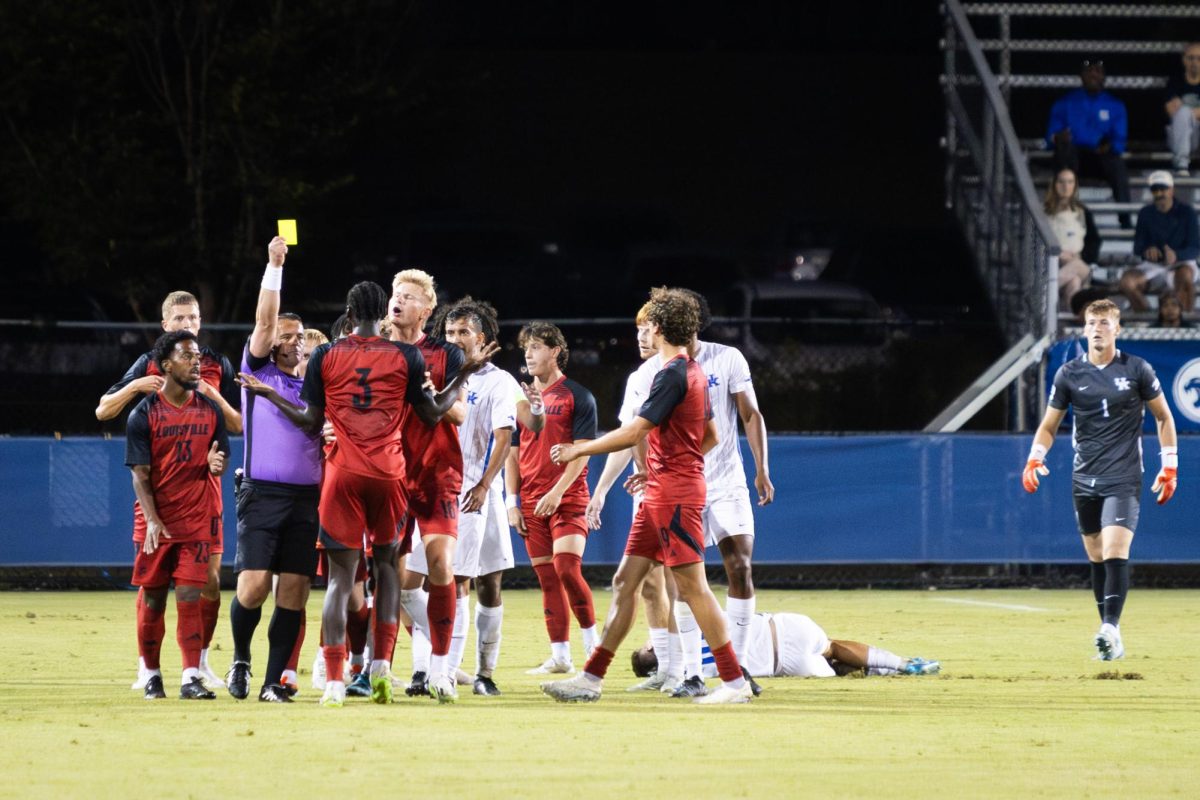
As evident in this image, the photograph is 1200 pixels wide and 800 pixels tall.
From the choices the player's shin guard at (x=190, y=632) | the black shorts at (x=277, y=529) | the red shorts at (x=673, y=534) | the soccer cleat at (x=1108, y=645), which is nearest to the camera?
the red shorts at (x=673, y=534)

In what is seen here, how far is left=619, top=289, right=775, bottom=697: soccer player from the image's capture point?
33.9 feet

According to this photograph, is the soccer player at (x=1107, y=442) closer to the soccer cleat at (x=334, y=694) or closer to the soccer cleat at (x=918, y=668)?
the soccer cleat at (x=918, y=668)

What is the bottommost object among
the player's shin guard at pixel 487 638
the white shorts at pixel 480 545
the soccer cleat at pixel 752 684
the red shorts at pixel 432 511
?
the soccer cleat at pixel 752 684

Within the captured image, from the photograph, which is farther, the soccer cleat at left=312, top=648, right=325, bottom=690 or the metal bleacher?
the metal bleacher

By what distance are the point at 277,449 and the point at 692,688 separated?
2.51 meters

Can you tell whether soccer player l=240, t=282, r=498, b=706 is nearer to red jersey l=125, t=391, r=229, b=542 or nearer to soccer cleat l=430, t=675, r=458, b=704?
soccer cleat l=430, t=675, r=458, b=704

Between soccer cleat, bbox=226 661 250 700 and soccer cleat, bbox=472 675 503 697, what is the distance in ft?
4.13

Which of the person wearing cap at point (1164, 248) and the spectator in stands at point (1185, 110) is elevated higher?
the spectator in stands at point (1185, 110)

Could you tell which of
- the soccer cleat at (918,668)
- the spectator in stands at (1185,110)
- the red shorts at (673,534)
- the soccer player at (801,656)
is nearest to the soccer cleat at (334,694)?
the red shorts at (673,534)

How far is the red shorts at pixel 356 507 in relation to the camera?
364 inches

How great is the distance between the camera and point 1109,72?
101 feet

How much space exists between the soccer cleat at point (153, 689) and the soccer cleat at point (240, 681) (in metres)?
0.39

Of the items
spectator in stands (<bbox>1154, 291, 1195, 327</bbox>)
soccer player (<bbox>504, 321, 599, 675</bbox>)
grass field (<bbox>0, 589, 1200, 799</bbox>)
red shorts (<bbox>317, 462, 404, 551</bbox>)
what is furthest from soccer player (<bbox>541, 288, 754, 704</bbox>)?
spectator in stands (<bbox>1154, 291, 1195, 327</bbox>)

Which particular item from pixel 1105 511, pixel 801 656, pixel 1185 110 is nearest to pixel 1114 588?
pixel 1105 511
